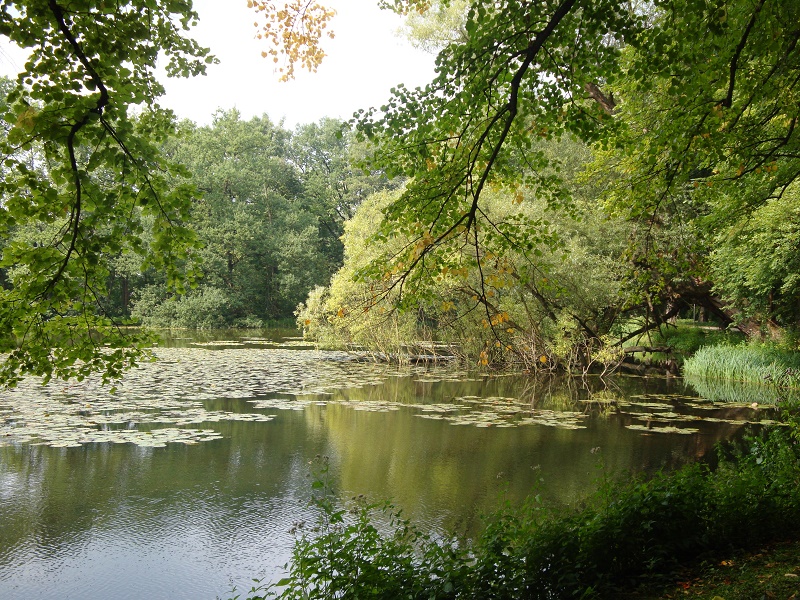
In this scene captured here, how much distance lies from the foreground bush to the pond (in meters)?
0.52

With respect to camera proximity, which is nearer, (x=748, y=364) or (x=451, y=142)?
(x=451, y=142)

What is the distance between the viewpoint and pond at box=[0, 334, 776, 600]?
5688 millimetres

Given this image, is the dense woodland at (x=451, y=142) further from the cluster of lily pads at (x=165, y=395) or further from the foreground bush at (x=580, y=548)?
the cluster of lily pads at (x=165, y=395)

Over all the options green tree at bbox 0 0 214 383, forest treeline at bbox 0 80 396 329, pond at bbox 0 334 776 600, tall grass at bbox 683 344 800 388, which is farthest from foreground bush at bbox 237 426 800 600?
forest treeline at bbox 0 80 396 329

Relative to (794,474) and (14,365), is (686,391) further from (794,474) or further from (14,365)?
(14,365)

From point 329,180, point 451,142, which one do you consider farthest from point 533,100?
point 329,180

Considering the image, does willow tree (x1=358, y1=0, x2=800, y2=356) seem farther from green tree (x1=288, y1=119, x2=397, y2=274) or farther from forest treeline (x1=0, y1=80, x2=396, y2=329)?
green tree (x1=288, y1=119, x2=397, y2=274)

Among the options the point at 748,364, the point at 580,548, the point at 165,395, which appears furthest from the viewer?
the point at 748,364

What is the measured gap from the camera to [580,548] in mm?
4035

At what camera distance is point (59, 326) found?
404 cm

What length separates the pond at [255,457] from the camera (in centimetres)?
569

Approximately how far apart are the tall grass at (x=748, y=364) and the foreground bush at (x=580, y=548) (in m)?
12.7

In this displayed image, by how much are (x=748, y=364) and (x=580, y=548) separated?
1539cm

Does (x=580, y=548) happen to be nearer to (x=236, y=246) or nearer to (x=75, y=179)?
(x=75, y=179)
